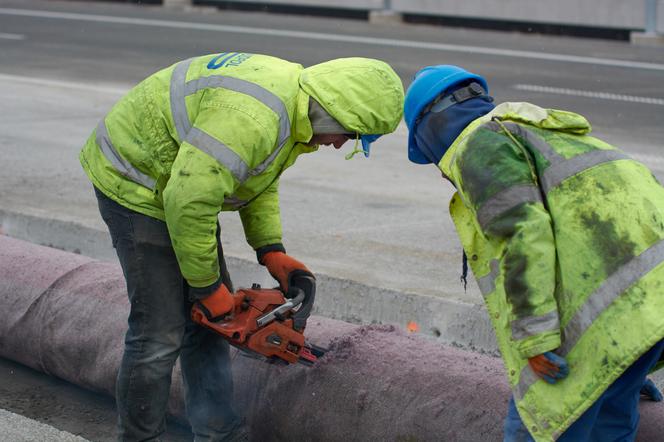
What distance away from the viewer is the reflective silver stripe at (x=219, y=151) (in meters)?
3.21

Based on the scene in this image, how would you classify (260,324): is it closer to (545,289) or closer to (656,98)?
(545,289)

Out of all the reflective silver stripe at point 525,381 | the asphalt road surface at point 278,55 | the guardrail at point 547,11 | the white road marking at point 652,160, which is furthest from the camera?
the guardrail at point 547,11

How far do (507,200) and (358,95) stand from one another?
721mm

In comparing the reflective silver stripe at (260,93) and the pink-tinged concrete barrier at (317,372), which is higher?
the reflective silver stripe at (260,93)

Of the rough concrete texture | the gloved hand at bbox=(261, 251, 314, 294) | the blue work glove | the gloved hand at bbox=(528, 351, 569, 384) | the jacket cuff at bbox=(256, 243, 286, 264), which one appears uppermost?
the gloved hand at bbox=(528, 351, 569, 384)

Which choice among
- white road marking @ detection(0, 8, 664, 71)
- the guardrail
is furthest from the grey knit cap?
the guardrail

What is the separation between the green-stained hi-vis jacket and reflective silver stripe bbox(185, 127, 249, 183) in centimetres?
68

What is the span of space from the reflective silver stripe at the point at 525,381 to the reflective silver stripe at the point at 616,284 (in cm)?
15

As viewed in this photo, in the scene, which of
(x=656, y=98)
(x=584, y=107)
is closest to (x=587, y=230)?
(x=584, y=107)

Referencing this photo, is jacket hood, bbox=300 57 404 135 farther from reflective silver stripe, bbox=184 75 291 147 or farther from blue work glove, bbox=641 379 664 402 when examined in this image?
blue work glove, bbox=641 379 664 402

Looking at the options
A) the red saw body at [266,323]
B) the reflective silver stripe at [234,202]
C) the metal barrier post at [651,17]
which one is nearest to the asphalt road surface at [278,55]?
the metal barrier post at [651,17]

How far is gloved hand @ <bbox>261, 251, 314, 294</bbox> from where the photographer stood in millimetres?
3861

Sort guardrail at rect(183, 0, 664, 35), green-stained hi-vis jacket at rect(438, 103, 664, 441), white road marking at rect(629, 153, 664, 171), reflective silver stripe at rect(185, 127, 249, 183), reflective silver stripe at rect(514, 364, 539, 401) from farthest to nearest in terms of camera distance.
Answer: guardrail at rect(183, 0, 664, 35) < white road marking at rect(629, 153, 664, 171) < reflective silver stripe at rect(185, 127, 249, 183) < reflective silver stripe at rect(514, 364, 539, 401) < green-stained hi-vis jacket at rect(438, 103, 664, 441)

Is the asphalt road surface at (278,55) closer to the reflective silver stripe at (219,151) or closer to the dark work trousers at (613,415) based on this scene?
the reflective silver stripe at (219,151)
